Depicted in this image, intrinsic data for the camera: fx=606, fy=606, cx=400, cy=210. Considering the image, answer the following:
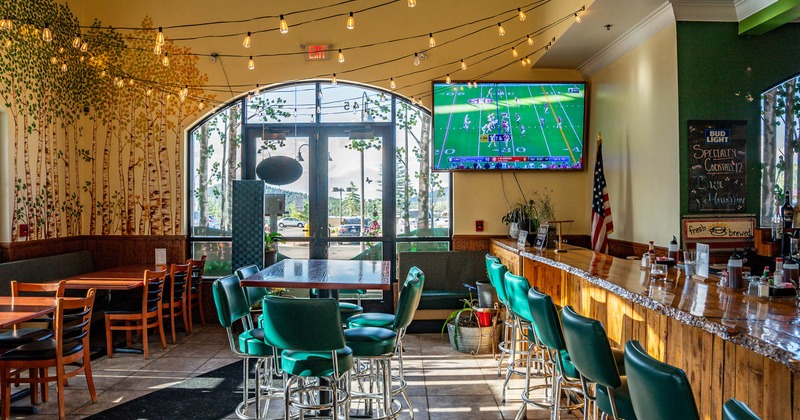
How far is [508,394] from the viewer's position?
4.81 metres

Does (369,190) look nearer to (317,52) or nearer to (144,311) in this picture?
(317,52)

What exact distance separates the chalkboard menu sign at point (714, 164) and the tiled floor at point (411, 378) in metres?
2.16

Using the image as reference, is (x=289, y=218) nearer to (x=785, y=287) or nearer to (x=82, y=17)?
(x=82, y=17)

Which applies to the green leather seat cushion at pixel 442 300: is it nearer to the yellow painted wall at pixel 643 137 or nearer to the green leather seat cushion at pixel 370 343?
the yellow painted wall at pixel 643 137

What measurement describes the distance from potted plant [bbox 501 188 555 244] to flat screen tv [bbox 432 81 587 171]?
0.40 metres

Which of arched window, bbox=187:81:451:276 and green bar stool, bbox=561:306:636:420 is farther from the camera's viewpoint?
arched window, bbox=187:81:451:276

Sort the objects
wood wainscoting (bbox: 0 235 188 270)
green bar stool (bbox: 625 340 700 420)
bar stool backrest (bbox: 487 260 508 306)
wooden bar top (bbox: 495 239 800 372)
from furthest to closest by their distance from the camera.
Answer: wood wainscoting (bbox: 0 235 188 270) < bar stool backrest (bbox: 487 260 508 306) < wooden bar top (bbox: 495 239 800 372) < green bar stool (bbox: 625 340 700 420)

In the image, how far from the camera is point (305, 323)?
3.21 meters

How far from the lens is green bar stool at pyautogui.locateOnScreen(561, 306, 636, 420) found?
2.42 metres

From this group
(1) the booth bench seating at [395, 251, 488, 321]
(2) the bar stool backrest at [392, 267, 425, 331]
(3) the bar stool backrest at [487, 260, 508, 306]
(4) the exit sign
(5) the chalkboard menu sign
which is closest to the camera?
(2) the bar stool backrest at [392, 267, 425, 331]

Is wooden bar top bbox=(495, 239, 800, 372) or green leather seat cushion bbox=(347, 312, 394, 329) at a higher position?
wooden bar top bbox=(495, 239, 800, 372)

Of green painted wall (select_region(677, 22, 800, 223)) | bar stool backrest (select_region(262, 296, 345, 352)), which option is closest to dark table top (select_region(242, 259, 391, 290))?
bar stool backrest (select_region(262, 296, 345, 352))

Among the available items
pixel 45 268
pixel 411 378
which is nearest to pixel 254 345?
pixel 411 378

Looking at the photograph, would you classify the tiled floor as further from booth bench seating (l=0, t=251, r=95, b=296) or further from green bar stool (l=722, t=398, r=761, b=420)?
green bar stool (l=722, t=398, r=761, b=420)
